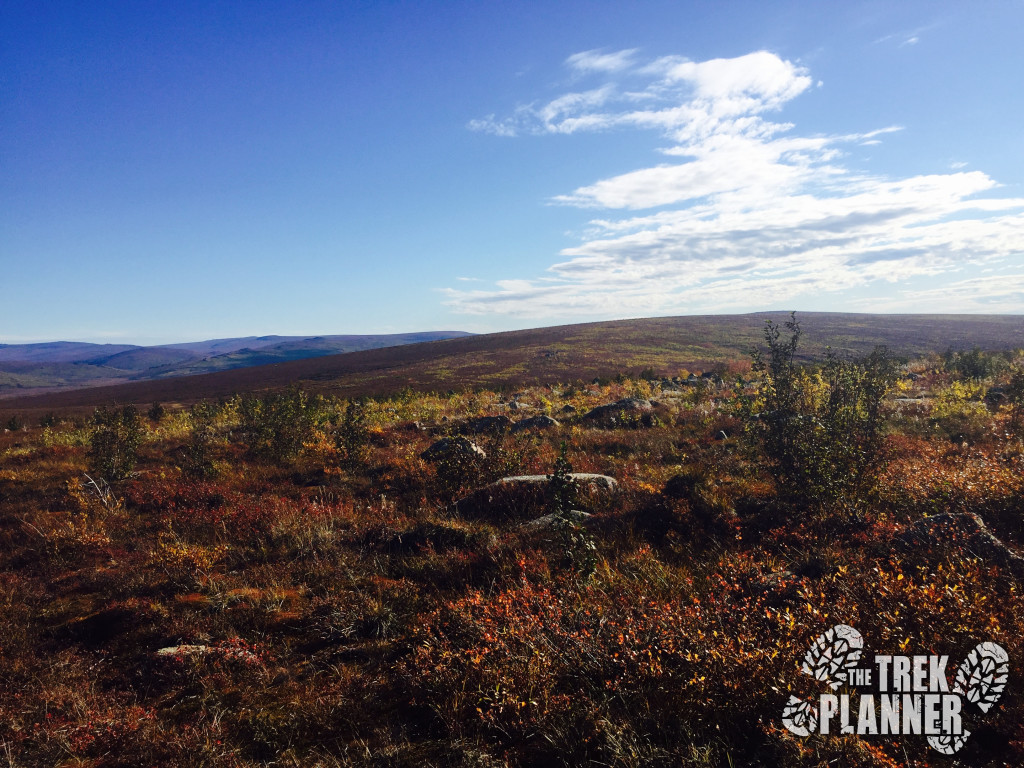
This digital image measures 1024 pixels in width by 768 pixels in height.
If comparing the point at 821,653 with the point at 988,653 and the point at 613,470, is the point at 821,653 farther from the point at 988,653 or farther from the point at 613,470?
the point at 613,470

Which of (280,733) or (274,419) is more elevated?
(274,419)

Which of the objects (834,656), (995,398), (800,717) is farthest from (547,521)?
(995,398)

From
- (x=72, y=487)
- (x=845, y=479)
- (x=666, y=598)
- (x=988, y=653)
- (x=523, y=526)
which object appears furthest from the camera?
(x=72, y=487)

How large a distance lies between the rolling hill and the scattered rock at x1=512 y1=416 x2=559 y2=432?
21.4 metres

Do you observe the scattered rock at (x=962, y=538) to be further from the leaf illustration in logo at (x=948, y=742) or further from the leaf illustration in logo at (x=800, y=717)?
the leaf illustration in logo at (x=800, y=717)

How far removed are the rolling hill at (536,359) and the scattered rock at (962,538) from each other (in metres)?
33.2

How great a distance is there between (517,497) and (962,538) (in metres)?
6.05

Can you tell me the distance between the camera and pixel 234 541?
24.8 ft

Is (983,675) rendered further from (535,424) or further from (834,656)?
(535,424)

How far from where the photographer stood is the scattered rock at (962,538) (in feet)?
15.2

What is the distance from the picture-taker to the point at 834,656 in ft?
10.8

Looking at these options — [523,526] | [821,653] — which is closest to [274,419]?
[523,526]

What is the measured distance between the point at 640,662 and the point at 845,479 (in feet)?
17.4

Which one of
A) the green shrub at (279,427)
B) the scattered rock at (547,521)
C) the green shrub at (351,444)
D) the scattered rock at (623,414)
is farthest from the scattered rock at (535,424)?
the scattered rock at (547,521)
